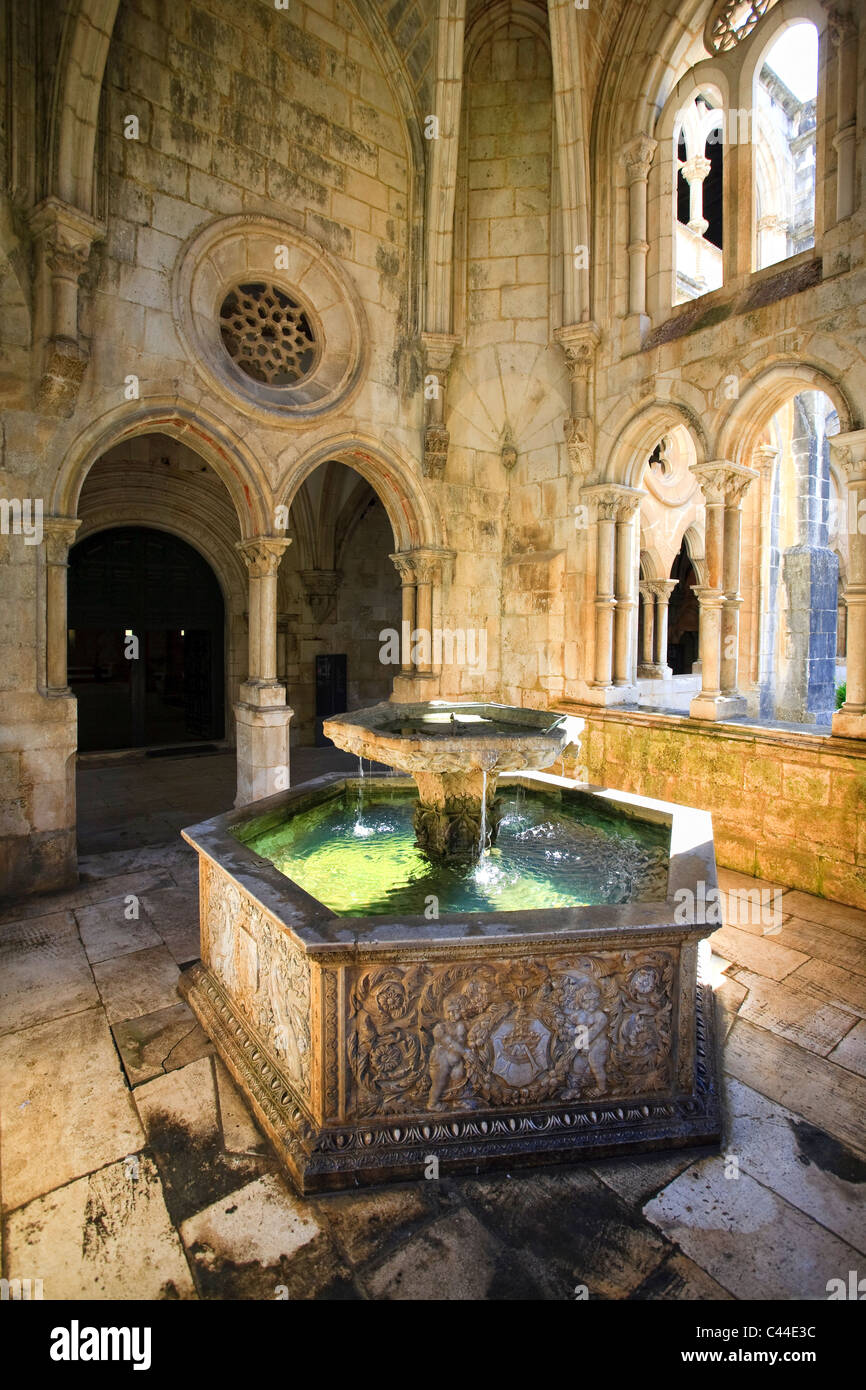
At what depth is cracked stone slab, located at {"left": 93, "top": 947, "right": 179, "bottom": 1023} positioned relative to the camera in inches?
123

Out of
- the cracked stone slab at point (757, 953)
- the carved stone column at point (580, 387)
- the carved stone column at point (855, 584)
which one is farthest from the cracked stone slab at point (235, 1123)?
the carved stone column at point (580, 387)

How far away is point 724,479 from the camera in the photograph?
17.4 ft

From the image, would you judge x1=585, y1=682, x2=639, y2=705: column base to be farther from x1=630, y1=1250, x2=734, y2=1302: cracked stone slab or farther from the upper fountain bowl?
x1=630, y1=1250, x2=734, y2=1302: cracked stone slab

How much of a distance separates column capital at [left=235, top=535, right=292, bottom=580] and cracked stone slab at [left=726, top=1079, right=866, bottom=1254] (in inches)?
191

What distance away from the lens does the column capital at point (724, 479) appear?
5.27 meters

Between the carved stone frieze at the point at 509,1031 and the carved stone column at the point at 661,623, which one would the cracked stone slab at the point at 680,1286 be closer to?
the carved stone frieze at the point at 509,1031

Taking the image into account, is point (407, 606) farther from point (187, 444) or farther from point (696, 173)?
point (696, 173)

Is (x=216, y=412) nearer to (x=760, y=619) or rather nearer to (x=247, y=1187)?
(x=247, y=1187)

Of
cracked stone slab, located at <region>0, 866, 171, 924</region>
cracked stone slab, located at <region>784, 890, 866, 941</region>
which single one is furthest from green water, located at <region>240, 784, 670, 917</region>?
cracked stone slab, located at <region>0, 866, 171, 924</region>

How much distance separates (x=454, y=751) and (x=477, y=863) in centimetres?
76

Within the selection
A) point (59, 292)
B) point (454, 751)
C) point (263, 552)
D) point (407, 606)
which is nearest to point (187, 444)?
point (263, 552)

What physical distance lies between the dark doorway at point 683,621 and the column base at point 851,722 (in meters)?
12.5

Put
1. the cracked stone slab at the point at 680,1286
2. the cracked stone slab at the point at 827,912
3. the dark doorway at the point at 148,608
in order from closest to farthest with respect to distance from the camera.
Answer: the cracked stone slab at the point at 680,1286, the cracked stone slab at the point at 827,912, the dark doorway at the point at 148,608
